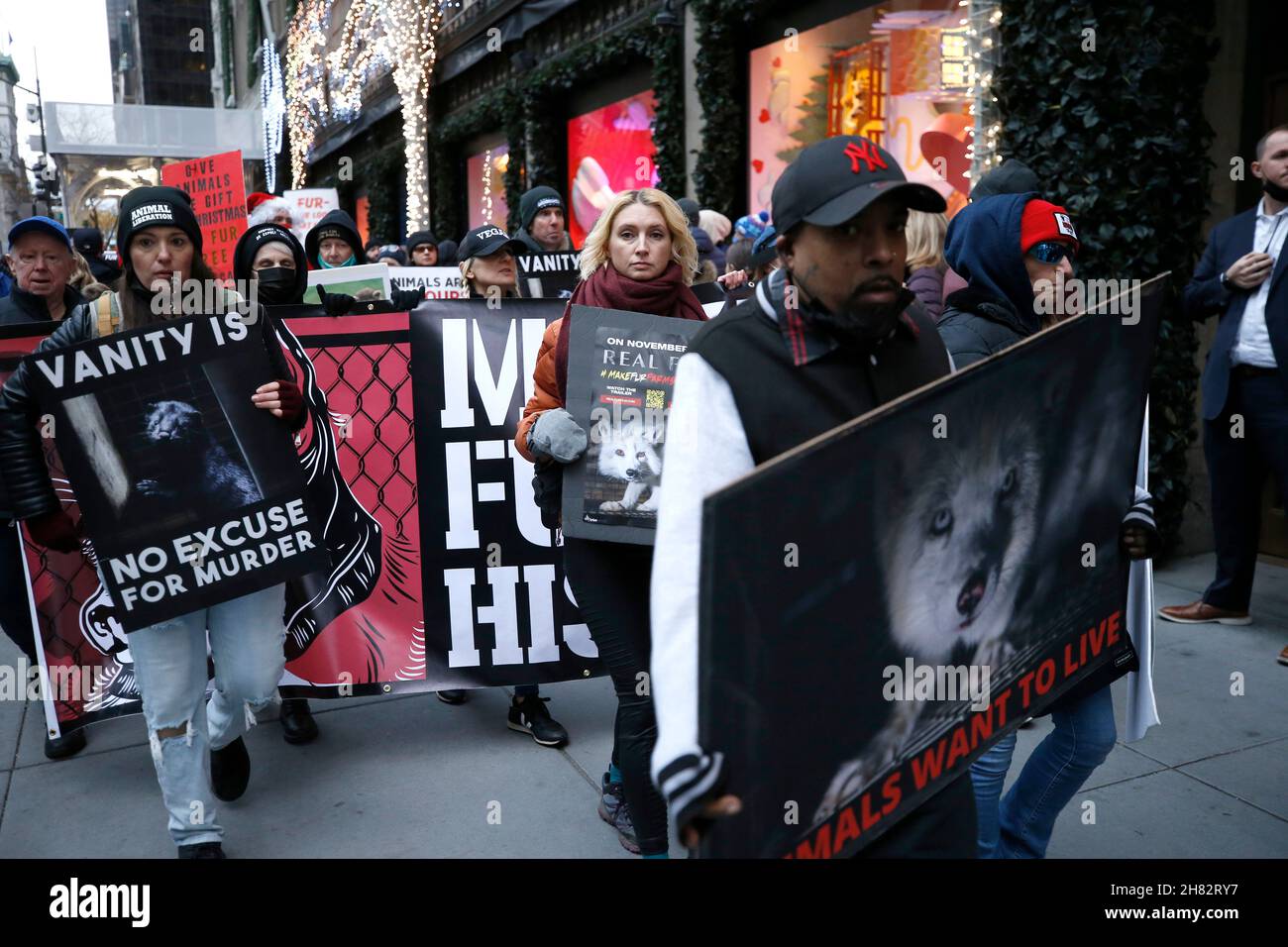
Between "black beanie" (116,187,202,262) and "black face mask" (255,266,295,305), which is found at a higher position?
"black beanie" (116,187,202,262)

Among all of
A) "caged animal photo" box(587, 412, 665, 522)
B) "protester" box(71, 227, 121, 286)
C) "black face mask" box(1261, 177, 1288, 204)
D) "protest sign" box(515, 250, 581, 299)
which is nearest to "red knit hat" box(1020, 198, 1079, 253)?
"caged animal photo" box(587, 412, 665, 522)

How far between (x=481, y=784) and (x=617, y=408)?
173 cm

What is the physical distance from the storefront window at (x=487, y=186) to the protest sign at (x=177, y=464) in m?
12.6

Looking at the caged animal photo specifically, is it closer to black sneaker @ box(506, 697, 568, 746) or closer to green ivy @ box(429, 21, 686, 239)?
black sneaker @ box(506, 697, 568, 746)

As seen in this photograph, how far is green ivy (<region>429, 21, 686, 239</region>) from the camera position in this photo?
10656mm

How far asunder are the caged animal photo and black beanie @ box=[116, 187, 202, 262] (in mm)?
1560

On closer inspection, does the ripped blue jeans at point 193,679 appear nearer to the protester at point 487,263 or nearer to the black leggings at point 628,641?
the black leggings at point 628,641

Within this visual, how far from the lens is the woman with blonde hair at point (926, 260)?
13.7ft

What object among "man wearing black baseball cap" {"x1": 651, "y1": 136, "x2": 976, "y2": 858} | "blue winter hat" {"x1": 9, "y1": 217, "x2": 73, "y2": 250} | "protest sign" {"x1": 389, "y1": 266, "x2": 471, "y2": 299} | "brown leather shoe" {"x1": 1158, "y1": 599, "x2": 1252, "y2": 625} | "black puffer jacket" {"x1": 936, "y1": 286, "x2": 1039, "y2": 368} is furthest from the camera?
"protest sign" {"x1": 389, "y1": 266, "x2": 471, "y2": 299}

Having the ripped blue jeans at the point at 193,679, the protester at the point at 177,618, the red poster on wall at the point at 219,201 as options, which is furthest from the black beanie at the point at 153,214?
the red poster on wall at the point at 219,201

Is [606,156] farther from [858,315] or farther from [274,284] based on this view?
[858,315]

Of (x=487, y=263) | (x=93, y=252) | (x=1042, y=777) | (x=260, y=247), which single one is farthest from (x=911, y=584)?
(x=93, y=252)

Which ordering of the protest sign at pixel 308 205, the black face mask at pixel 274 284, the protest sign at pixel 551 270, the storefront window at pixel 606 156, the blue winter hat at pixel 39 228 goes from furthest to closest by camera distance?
1. the storefront window at pixel 606 156
2. the protest sign at pixel 308 205
3. the protest sign at pixel 551 270
4. the blue winter hat at pixel 39 228
5. the black face mask at pixel 274 284

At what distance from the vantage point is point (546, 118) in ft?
45.7
